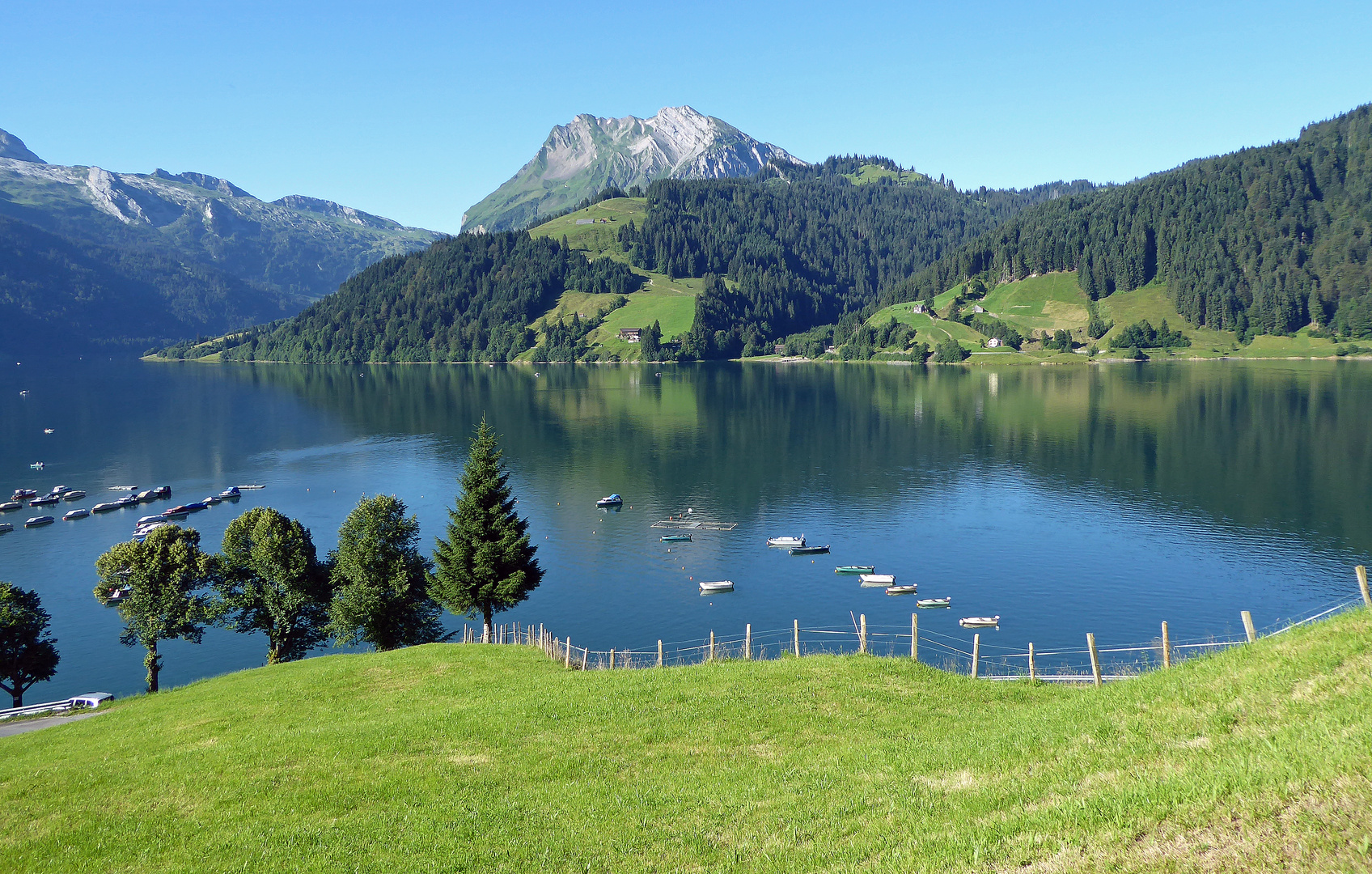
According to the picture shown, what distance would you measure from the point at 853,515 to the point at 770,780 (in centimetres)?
10338

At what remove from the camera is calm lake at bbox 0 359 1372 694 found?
82875mm

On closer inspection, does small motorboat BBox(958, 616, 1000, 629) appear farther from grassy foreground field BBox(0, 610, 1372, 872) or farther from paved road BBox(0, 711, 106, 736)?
paved road BBox(0, 711, 106, 736)

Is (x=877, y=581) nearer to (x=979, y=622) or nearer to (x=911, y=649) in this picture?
(x=979, y=622)

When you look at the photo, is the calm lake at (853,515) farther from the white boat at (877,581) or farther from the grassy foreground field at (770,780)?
the grassy foreground field at (770,780)

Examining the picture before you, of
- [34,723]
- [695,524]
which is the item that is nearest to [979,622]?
[695,524]

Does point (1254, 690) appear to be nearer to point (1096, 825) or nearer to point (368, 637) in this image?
point (1096, 825)

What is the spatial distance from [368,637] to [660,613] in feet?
101

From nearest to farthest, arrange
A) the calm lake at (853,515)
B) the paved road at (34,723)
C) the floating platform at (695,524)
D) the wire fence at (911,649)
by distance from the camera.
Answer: the paved road at (34,723) → the wire fence at (911,649) → the calm lake at (853,515) → the floating platform at (695,524)

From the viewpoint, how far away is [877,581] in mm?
92625

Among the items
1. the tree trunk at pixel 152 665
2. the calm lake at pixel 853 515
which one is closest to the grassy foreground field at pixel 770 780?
the tree trunk at pixel 152 665

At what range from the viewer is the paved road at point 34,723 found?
42.7 meters

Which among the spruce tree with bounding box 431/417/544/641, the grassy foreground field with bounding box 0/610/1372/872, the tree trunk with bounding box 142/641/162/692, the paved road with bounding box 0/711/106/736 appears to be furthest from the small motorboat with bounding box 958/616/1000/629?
the tree trunk with bounding box 142/641/162/692

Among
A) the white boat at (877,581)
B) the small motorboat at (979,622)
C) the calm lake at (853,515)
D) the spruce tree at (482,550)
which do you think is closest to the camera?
the spruce tree at (482,550)

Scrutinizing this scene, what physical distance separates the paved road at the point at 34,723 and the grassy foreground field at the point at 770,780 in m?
13.1
